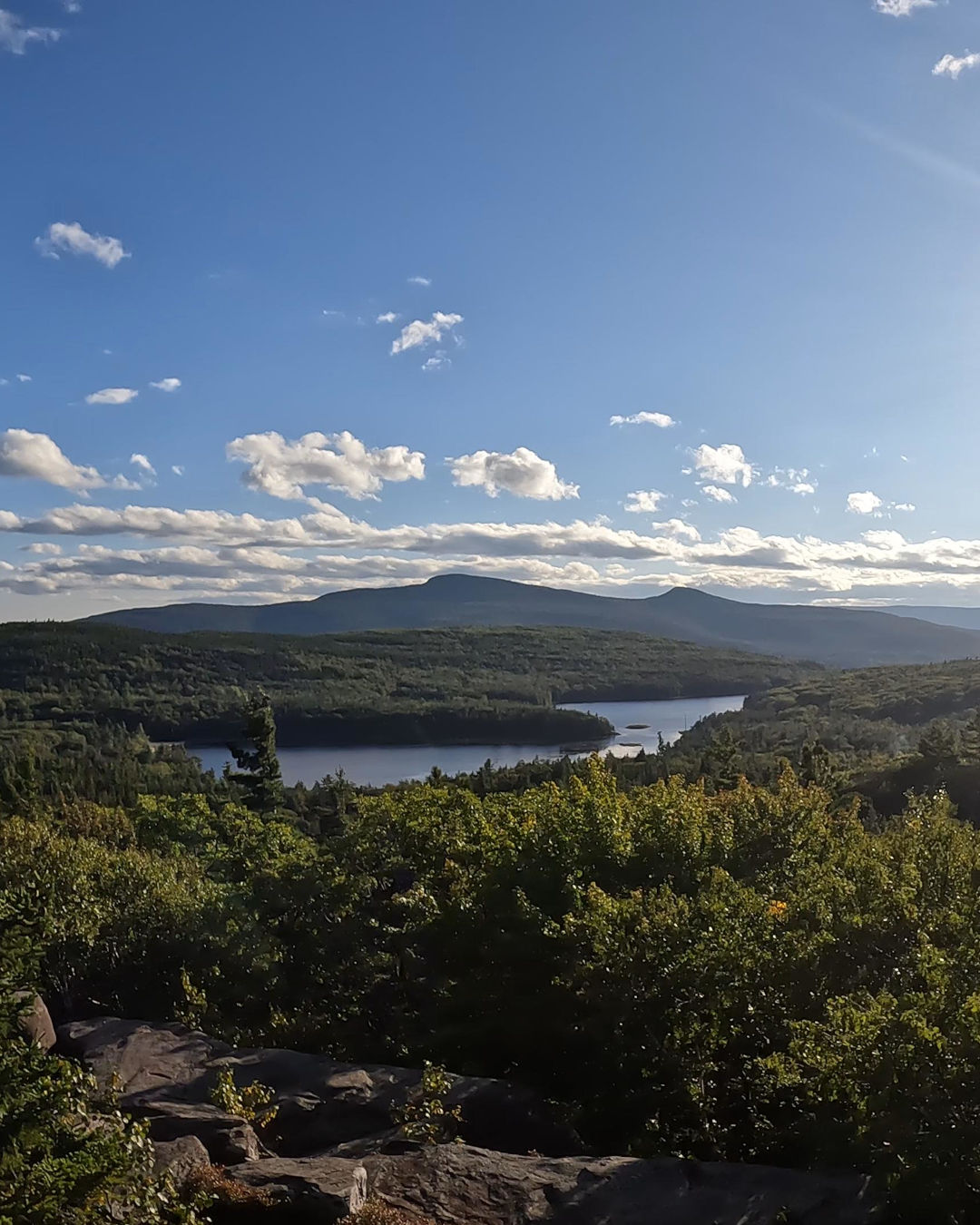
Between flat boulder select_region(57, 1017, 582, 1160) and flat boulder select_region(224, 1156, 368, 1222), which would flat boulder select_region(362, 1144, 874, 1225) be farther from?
flat boulder select_region(57, 1017, 582, 1160)

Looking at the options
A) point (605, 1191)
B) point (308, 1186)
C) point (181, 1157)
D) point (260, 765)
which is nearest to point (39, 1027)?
point (181, 1157)

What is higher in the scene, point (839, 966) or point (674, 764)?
point (839, 966)

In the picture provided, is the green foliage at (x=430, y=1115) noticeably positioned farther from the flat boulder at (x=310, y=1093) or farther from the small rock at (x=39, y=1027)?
the small rock at (x=39, y=1027)

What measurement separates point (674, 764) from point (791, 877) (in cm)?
10707

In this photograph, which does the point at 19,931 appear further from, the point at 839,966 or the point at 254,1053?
the point at 839,966

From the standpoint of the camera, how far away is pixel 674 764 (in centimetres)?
12638

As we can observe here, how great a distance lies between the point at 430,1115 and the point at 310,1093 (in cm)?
369

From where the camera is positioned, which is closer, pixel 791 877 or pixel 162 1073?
pixel 162 1073

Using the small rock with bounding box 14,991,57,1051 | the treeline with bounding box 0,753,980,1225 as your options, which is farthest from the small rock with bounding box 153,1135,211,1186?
the small rock with bounding box 14,991,57,1051

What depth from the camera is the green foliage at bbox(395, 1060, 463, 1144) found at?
14844 millimetres

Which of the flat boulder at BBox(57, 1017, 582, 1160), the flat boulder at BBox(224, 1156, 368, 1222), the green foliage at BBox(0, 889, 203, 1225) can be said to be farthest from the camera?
the flat boulder at BBox(57, 1017, 582, 1160)

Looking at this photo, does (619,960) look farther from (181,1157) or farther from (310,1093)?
(181,1157)

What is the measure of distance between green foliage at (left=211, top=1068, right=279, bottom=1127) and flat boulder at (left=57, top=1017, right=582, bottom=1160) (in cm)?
29

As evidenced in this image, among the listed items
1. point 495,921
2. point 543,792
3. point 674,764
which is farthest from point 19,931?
point 674,764
